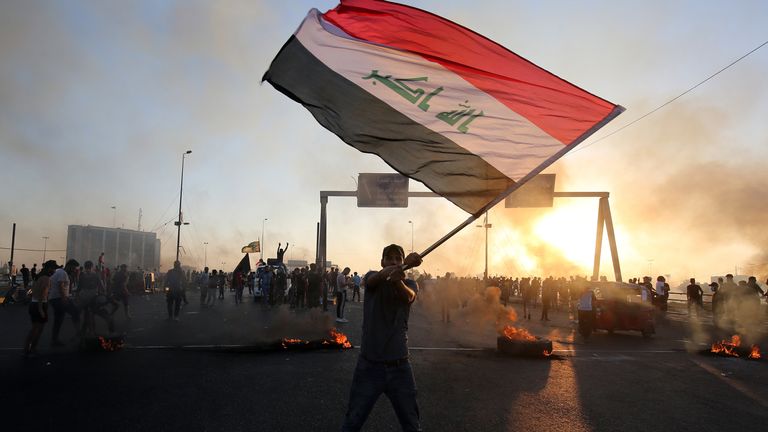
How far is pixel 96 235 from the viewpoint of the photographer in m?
103

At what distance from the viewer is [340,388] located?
6.55 metres

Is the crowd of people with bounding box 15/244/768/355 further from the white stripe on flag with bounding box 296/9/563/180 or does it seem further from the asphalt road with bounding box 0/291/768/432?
the white stripe on flag with bounding box 296/9/563/180

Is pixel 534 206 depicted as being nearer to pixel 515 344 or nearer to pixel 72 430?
pixel 515 344

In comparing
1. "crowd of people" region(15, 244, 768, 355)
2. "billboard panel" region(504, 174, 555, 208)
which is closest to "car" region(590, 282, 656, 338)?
"crowd of people" region(15, 244, 768, 355)

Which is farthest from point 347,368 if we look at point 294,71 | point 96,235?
point 96,235

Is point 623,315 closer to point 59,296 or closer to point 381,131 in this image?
point 381,131

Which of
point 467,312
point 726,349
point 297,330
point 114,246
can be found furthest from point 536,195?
point 114,246

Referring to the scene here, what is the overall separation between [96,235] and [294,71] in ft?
377

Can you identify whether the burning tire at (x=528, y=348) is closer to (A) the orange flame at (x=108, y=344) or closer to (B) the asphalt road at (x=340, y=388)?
(B) the asphalt road at (x=340, y=388)

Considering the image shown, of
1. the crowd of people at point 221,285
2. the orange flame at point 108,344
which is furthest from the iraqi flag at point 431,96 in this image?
the orange flame at point 108,344

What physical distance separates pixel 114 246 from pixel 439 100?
121233 millimetres

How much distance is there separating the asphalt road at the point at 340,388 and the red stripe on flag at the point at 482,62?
3096 millimetres

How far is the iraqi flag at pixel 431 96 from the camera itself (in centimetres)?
438

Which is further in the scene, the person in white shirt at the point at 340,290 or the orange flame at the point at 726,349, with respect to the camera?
the person in white shirt at the point at 340,290
